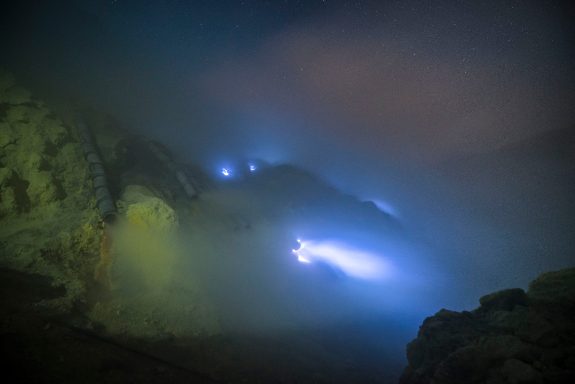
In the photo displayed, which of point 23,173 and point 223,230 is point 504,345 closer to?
point 223,230

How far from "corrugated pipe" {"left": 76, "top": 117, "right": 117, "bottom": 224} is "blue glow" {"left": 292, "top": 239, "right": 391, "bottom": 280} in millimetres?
Answer: 20867

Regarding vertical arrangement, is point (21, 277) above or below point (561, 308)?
below

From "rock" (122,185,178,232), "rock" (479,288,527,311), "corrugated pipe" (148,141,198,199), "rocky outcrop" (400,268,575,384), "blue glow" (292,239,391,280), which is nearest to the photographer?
"rocky outcrop" (400,268,575,384)

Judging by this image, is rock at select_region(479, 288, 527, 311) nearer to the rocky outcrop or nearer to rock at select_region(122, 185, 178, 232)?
the rocky outcrop

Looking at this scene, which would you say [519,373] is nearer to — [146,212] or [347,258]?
[146,212]

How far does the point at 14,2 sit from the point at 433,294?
8030 centimetres

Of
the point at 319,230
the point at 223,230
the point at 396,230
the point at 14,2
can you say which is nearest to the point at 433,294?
the point at 396,230

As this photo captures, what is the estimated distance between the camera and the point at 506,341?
9102 millimetres

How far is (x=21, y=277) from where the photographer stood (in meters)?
9.74

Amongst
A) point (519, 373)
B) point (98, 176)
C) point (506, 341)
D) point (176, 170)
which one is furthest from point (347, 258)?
point (98, 176)

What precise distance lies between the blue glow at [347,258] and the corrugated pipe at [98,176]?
→ 20867 millimetres

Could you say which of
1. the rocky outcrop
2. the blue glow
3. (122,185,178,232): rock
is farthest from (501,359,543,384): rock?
the blue glow

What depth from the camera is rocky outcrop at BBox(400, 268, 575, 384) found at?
7.81 metres

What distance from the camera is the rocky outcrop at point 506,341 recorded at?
25.6 feet
